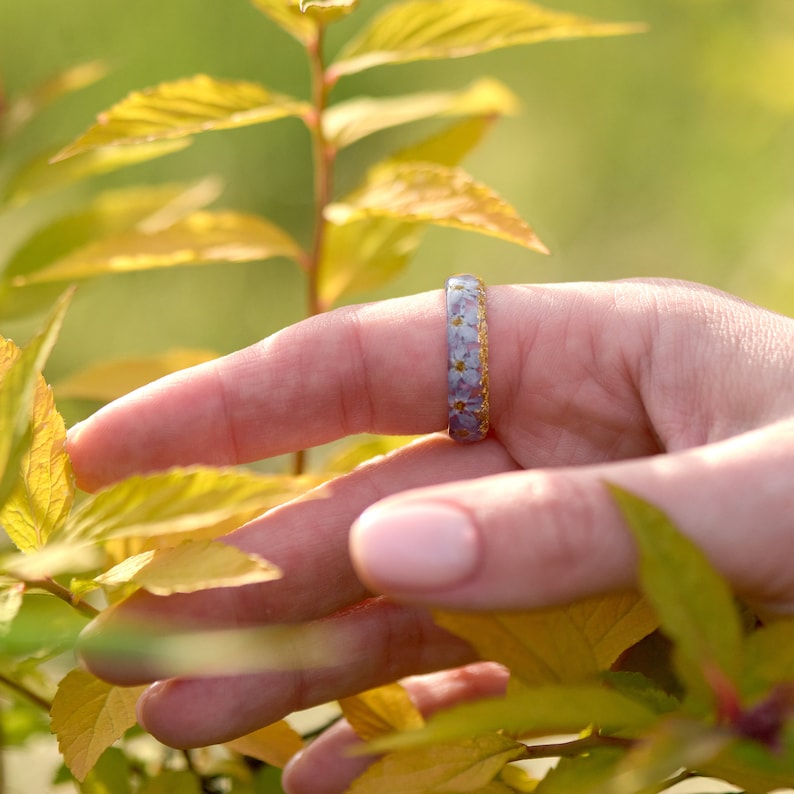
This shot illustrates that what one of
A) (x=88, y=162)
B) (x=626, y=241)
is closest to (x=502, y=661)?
(x=88, y=162)

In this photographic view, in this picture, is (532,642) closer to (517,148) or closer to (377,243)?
(377,243)

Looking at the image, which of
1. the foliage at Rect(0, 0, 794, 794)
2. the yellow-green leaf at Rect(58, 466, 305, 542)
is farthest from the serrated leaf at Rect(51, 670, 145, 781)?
the yellow-green leaf at Rect(58, 466, 305, 542)

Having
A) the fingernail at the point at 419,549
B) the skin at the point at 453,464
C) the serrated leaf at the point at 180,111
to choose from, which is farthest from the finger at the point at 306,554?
the serrated leaf at the point at 180,111

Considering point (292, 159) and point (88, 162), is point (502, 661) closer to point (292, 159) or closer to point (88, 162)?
point (88, 162)

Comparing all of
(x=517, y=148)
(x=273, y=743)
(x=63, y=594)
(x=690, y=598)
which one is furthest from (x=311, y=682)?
(x=517, y=148)

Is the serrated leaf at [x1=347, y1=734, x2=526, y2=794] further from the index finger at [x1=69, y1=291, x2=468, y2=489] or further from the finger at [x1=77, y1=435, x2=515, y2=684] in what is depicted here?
the index finger at [x1=69, y1=291, x2=468, y2=489]

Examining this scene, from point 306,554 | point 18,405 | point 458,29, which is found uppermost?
point 458,29

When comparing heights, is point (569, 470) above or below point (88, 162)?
below
